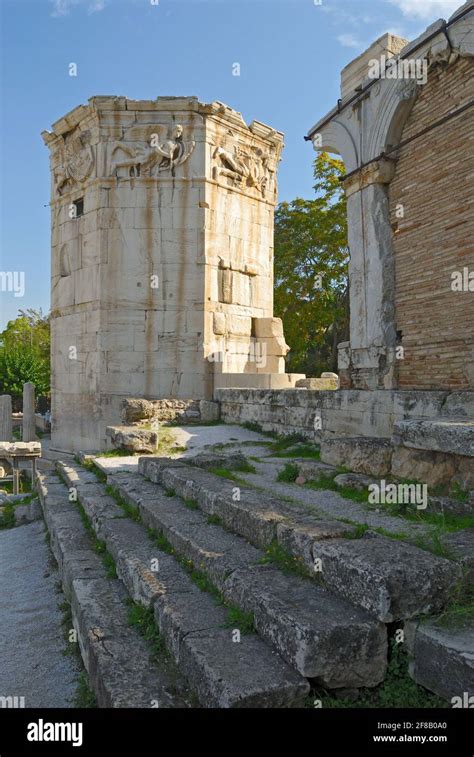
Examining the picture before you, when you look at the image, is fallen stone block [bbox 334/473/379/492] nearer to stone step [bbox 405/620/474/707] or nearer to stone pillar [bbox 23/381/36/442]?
stone step [bbox 405/620/474/707]

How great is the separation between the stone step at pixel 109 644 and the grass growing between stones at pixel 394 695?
0.65 m

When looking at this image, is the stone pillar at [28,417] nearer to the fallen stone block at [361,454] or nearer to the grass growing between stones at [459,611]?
the fallen stone block at [361,454]

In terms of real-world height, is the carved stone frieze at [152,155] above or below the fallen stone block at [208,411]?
above

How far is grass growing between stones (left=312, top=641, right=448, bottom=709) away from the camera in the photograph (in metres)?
2.40

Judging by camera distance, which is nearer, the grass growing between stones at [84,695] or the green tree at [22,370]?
the grass growing between stones at [84,695]

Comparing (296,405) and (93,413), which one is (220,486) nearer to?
(296,405)

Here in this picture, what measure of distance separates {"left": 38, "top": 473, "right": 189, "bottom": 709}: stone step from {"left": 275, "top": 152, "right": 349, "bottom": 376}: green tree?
16863 millimetres

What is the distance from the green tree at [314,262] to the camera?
2053 cm

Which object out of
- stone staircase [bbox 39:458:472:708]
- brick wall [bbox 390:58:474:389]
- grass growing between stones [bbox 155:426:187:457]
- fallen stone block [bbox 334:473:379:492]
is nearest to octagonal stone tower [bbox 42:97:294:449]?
grass growing between stones [bbox 155:426:187:457]

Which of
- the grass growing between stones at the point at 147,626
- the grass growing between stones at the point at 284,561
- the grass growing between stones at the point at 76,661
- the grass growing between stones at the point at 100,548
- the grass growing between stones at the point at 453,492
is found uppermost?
the grass growing between stones at the point at 453,492

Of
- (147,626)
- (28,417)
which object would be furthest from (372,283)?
(28,417)

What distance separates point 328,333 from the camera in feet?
78.2

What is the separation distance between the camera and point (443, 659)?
7.63 ft

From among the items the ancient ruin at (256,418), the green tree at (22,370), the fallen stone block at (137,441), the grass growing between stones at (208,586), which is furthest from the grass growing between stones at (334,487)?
the green tree at (22,370)
